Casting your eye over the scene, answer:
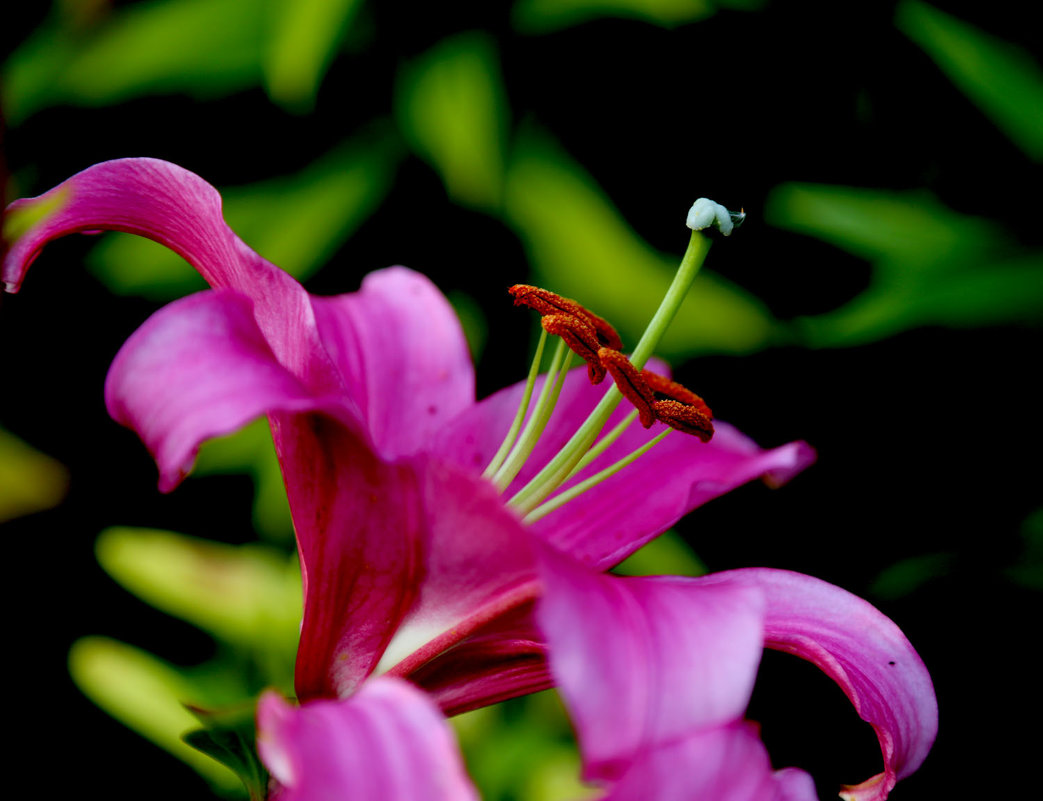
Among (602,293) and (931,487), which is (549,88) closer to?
(602,293)

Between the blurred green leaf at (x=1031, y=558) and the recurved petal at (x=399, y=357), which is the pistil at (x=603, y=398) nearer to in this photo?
the recurved petal at (x=399, y=357)

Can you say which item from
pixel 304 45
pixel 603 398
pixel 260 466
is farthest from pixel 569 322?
pixel 260 466

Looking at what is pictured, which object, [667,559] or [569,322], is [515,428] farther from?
[667,559]

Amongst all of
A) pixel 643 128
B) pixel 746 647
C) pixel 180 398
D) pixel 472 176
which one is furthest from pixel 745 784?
pixel 643 128

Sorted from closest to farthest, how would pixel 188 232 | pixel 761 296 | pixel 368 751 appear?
1. pixel 368 751
2. pixel 188 232
3. pixel 761 296

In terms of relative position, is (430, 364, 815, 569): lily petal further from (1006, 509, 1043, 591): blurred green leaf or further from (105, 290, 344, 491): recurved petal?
(1006, 509, 1043, 591): blurred green leaf

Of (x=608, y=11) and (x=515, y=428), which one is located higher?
(x=608, y=11)
